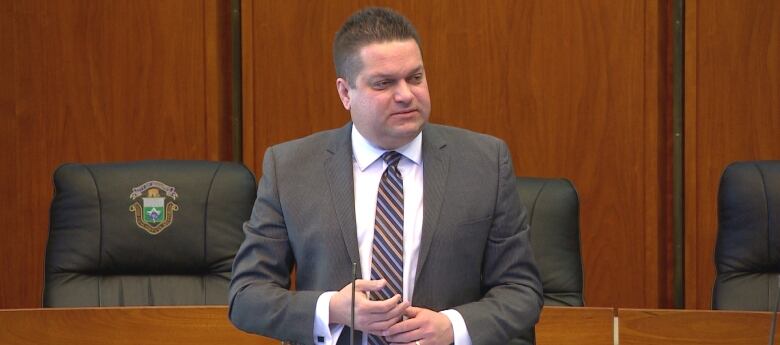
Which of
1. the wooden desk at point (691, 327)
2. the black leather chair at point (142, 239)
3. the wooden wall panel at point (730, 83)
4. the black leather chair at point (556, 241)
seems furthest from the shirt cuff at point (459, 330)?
the wooden wall panel at point (730, 83)

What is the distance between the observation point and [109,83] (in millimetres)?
4367

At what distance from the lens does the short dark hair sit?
2.32 m

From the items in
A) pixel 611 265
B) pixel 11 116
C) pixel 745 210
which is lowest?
pixel 611 265

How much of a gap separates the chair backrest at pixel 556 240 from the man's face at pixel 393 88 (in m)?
0.94

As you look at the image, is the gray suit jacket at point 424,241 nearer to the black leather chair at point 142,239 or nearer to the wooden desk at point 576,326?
the wooden desk at point 576,326

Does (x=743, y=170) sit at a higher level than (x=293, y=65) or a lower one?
lower

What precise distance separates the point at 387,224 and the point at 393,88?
0.88 ft

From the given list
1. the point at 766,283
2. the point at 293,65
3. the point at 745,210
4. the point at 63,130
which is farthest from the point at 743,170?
the point at 63,130

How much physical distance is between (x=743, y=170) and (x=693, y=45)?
1110 millimetres

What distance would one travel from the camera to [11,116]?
4398 millimetres

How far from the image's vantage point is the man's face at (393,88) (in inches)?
90.6

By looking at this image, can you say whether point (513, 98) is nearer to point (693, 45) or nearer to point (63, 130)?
point (693, 45)

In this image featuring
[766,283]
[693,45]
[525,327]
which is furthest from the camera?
[693,45]

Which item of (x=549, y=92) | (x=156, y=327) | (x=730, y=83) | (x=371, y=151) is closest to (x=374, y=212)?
(x=371, y=151)
